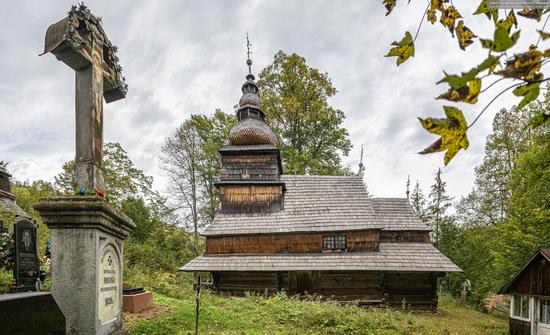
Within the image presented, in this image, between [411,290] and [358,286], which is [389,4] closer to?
[358,286]

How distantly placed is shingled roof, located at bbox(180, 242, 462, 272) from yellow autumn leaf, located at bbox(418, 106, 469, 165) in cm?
1572

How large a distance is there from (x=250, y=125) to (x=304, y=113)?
7.50 metres

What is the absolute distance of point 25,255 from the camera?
7926 mm

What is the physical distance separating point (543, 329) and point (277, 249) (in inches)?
418

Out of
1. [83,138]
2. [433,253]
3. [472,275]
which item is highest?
[83,138]

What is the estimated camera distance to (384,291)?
54.8 feet

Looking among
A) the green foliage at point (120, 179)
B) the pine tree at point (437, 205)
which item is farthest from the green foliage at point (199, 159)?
the pine tree at point (437, 205)

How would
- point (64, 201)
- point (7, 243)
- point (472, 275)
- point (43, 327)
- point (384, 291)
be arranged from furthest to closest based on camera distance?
1. point (472, 275)
2. point (384, 291)
3. point (7, 243)
4. point (64, 201)
5. point (43, 327)

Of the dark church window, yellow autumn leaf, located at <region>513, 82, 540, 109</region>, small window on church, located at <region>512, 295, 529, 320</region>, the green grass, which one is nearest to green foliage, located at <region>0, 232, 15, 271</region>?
the green grass

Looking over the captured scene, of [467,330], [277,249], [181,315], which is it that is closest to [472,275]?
[467,330]

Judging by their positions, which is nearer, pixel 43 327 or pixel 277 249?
pixel 43 327

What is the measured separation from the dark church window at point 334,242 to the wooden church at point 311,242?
0.05 meters

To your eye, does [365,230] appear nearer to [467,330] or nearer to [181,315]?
[467,330]

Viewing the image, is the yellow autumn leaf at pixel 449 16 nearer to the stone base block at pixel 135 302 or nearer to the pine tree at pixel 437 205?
the stone base block at pixel 135 302
